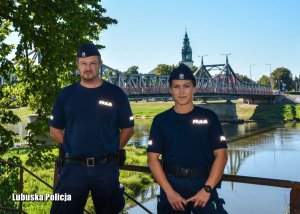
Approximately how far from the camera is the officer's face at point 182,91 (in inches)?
140

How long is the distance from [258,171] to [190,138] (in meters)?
25.1

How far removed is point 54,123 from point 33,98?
5.41 metres

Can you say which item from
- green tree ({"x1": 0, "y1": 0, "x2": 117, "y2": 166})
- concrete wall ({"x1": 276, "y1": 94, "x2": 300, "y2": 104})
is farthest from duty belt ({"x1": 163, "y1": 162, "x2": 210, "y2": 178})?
concrete wall ({"x1": 276, "y1": 94, "x2": 300, "y2": 104})

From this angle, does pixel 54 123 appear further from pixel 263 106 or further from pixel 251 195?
pixel 263 106

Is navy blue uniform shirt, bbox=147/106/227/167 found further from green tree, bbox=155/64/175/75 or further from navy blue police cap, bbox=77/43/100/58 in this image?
green tree, bbox=155/64/175/75

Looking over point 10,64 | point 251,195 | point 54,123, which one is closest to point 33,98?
point 10,64

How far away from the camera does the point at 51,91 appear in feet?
26.8

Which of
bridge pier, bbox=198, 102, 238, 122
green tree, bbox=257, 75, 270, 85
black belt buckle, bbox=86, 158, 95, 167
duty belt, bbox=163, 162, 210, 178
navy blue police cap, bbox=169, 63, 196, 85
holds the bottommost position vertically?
bridge pier, bbox=198, 102, 238, 122

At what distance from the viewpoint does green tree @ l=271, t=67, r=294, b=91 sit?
126 metres

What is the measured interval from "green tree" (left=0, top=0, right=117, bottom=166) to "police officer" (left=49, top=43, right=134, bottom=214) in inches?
172

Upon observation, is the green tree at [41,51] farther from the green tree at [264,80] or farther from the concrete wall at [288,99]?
the green tree at [264,80]

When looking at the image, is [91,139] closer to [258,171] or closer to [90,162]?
[90,162]

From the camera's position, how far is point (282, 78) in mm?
127688

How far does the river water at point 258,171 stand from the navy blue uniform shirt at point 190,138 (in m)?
13.4
